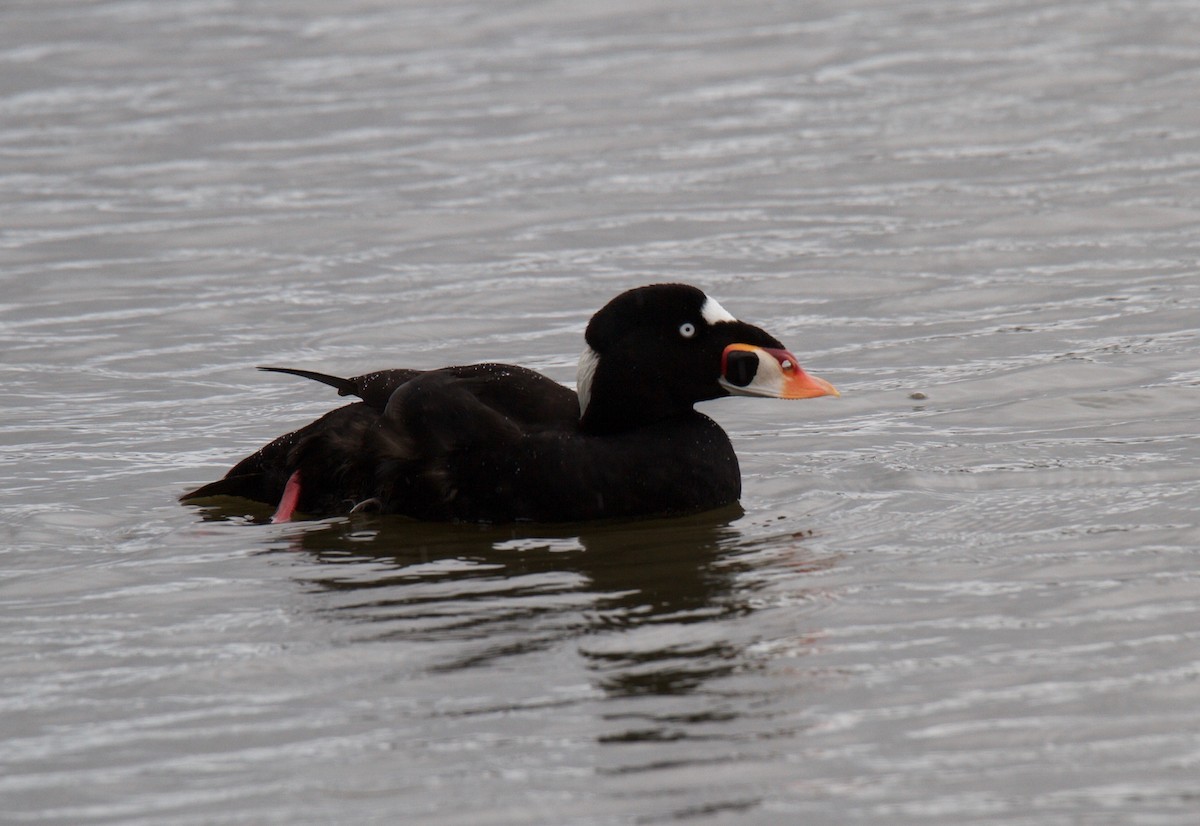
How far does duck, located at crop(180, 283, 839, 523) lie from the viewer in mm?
7152

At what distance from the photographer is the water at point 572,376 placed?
500 centimetres

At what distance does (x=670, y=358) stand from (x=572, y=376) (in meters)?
2.16

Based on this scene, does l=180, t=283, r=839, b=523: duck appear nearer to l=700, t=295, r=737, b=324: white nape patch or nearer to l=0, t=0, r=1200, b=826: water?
l=700, t=295, r=737, b=324: white nape patch

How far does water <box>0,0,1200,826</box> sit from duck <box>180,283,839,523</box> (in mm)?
182

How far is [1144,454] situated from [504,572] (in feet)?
8.84

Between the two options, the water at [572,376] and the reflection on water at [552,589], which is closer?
the water at [572,376]

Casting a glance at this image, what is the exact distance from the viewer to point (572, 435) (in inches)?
286

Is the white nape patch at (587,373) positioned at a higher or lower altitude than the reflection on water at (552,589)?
higher

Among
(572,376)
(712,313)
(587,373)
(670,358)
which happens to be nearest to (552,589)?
(587,373)

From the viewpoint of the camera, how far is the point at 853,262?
1136 cm

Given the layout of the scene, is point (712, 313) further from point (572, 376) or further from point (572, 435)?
point (572, 376)

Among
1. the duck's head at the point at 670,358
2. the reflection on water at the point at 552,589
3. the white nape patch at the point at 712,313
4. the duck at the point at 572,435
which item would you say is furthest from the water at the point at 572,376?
the white nape patch at the point at 712,313

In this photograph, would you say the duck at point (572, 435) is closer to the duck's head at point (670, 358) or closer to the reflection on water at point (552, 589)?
the duck's head at point (670, 358)

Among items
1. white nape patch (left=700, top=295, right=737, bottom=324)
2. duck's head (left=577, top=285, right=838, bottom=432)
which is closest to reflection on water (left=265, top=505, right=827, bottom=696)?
duck's head (left=577, top=285, right=838, bottom=432)
